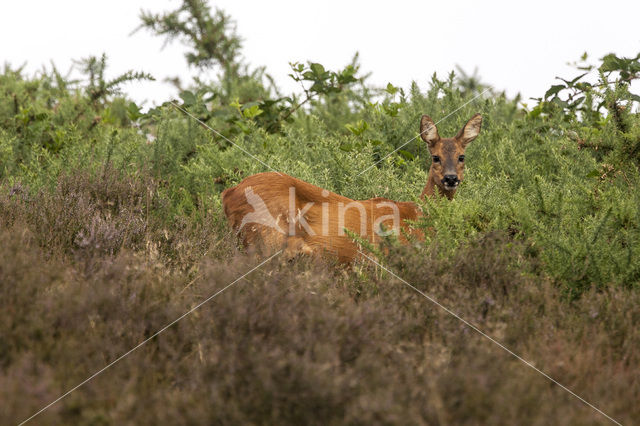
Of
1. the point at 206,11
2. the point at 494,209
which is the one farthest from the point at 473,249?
the point at 206,11

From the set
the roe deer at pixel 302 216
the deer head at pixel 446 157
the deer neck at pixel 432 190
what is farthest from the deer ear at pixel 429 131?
the roe deer at pixel 302 216

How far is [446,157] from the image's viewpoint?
577 centimetres

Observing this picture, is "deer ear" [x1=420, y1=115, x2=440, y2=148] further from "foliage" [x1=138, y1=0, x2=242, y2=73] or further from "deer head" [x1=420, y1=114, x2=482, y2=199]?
"foliage" [x1=138, y1=0, x2=242, y2=73]

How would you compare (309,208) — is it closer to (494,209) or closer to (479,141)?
Result: (494,209)

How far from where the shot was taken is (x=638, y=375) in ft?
8.45

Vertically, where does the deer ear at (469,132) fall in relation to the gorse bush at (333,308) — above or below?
above

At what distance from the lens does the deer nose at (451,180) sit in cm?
557

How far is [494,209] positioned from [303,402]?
303 cm

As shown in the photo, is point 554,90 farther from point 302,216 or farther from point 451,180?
point 302,216

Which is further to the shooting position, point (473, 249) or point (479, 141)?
point (479, 141)

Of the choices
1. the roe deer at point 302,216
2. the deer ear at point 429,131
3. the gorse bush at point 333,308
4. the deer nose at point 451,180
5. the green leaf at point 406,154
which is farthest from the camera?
the green leaf at point 406,154

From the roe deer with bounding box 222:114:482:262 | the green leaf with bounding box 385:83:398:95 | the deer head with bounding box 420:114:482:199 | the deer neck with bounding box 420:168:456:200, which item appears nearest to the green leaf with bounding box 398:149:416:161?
the green leaf with bounding box 385:83:398:95

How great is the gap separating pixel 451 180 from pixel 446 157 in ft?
1.00

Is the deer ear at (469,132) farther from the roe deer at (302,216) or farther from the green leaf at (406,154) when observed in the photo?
the roe deer at (302,216)
